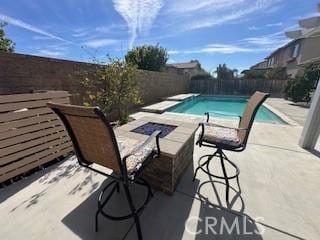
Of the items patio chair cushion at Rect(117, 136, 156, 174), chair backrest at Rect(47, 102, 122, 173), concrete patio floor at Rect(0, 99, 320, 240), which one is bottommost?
concrete patio floor at Rect(0, 99, 320, 240)

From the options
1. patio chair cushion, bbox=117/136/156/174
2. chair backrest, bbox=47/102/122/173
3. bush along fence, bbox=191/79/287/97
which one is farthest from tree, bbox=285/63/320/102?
chair backrest, bbox=47/102/122/173

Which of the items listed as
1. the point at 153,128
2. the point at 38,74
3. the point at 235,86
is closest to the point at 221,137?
the point at 153,128

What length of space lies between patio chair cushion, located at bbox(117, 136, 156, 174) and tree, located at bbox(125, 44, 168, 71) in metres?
11.4

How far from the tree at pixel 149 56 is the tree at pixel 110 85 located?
818 cm

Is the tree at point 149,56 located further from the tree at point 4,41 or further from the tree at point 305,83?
the tree at point 305,83

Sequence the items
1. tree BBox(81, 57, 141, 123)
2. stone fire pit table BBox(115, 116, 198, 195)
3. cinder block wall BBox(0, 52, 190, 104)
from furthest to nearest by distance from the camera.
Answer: tree BBox(81, 57, 141, 123) → cinder block wall BBox(0, 52, 190, 104) → stone fire pit table BBox(115, 116, 198, 195)

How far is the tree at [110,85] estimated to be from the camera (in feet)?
14.3

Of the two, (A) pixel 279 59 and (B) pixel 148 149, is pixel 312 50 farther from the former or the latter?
(B) pixel 148 149

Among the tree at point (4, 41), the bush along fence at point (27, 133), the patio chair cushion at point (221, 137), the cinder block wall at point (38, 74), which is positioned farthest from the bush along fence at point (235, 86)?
the bush along fence at point (27, 133)

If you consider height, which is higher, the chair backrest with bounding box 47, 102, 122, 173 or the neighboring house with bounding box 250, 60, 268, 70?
the neighboring house with bounding box 250, 60, 268, 70

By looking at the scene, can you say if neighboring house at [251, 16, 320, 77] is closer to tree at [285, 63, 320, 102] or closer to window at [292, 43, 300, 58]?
window at [292, 43, 300, 58]

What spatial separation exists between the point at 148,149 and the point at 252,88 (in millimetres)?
15838

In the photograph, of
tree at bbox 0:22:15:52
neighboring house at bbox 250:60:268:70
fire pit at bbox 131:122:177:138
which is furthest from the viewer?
neighboring house at bbox 250:60:268:70

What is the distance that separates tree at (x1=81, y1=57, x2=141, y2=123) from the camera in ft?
14.3
